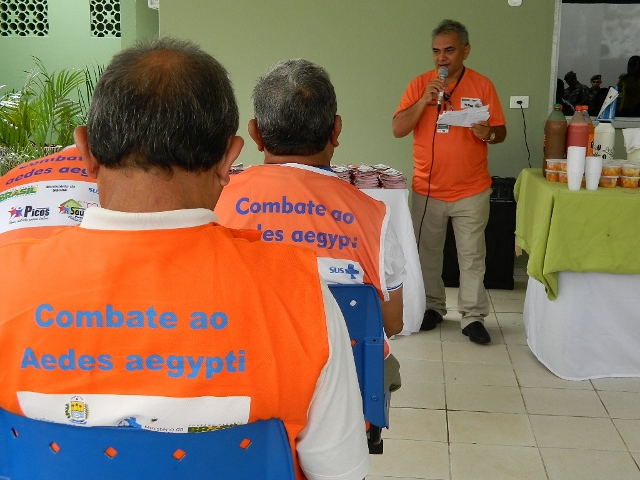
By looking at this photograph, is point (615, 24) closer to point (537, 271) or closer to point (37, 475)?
point (537, 271)

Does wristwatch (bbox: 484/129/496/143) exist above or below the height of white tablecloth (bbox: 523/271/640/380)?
above

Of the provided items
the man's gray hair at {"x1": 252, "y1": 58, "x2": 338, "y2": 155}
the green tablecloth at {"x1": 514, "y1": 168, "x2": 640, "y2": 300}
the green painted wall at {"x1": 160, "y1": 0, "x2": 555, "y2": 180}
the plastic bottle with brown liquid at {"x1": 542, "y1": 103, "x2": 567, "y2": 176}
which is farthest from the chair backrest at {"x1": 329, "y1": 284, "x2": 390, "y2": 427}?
the green painted wall at {"x1": 160, "y1": 0, "x2": 555, "y2": 180}

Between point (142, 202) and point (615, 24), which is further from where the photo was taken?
point (615, 24)

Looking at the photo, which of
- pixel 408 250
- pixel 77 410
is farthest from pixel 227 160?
pixel 408 250

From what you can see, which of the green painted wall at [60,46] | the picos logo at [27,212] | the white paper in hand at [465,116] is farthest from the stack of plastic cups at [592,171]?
the green painted wall at [60,46]

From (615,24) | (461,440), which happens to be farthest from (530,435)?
(615,24)

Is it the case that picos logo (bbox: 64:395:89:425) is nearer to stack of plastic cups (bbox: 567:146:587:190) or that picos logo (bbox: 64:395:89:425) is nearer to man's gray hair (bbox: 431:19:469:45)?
stack of plastic cups (bbox: 567:146:587:190)

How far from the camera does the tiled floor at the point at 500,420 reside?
276cm

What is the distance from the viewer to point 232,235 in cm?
102

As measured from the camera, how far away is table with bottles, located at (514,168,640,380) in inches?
130

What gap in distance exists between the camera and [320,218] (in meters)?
1.86

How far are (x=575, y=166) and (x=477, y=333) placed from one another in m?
1.22

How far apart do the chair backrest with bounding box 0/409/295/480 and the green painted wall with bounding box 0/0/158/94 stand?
29.6 ft

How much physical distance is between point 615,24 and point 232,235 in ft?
16.6
